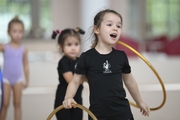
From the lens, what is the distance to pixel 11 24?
17.7ft

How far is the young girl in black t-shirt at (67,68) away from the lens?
4.33 m

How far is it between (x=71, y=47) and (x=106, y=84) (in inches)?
51.5

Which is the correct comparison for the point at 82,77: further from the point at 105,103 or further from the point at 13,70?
the point at 13,70

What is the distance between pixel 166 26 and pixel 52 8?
5755 millimetres

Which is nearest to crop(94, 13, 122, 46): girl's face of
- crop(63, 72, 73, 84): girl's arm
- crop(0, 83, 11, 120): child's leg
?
crop(63, 72, 73, 84): girl's arm

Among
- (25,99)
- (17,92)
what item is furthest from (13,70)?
(25,99)

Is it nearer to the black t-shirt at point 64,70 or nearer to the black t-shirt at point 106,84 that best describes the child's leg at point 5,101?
the black t-shirt at point 64,70

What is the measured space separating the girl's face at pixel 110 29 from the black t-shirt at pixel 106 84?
0.35ft

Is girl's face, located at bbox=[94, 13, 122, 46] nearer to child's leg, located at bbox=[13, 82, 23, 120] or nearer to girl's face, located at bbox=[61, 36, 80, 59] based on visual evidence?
girl's face, located at bbox=[61, 36, 80, 59]

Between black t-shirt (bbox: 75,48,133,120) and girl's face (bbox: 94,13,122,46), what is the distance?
0.11 metres

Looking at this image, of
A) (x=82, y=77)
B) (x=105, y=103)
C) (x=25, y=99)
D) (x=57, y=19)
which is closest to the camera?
(x=105, y=103)

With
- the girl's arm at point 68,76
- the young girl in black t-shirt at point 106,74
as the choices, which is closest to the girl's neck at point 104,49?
the young girl in black t-shirt at point 106,74

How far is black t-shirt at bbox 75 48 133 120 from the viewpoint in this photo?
10.6 ft

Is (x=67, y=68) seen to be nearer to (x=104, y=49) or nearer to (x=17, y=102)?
(x=104, y=49)
